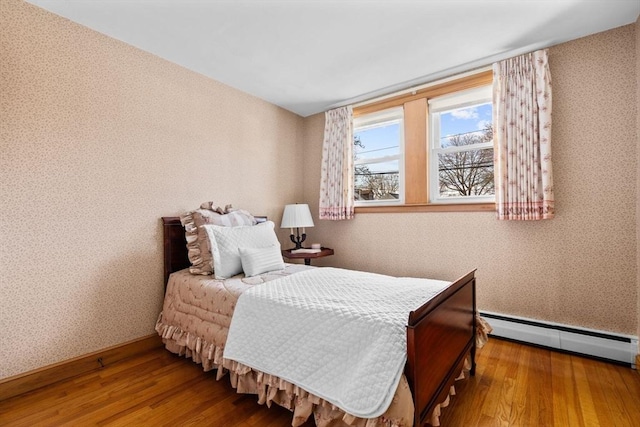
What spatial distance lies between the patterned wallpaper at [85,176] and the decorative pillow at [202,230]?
0.80ft

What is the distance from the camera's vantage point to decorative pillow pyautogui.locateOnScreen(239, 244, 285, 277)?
236cm

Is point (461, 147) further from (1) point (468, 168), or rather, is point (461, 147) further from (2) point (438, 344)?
(2) point (438, 344)

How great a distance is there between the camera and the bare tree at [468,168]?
2.87 meters

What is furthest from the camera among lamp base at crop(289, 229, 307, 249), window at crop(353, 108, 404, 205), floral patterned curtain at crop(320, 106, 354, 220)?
lamp base at crop(289, 229, 307, 249)

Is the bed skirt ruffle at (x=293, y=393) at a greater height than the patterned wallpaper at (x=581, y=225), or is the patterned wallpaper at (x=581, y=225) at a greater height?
the patterned wallpaper at (x=581, y=225)

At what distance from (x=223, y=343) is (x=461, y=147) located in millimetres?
2711

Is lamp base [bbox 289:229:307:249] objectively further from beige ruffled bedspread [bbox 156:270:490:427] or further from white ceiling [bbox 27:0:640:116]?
white ceiling [bbox 27:0:640:116]

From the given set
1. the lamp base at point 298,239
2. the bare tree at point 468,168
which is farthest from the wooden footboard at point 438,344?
the lamp base at point 298,239

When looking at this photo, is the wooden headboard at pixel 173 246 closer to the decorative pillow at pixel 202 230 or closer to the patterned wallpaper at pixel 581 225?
the decorative pillow at pixel 202 230

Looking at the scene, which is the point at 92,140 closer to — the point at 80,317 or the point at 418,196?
the point at 80,317

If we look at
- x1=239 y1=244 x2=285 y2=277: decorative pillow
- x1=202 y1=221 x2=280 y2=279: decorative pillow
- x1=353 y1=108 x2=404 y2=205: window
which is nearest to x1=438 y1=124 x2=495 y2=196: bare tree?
x1=353 y1=108 x2=404 y2=205: window

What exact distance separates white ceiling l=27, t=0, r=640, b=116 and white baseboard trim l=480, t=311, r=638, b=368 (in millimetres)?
2289

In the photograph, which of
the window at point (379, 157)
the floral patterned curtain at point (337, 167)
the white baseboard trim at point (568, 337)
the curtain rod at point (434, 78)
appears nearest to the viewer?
the white baseboard trim at point (568, 337)

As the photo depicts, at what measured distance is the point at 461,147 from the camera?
2969 mm
